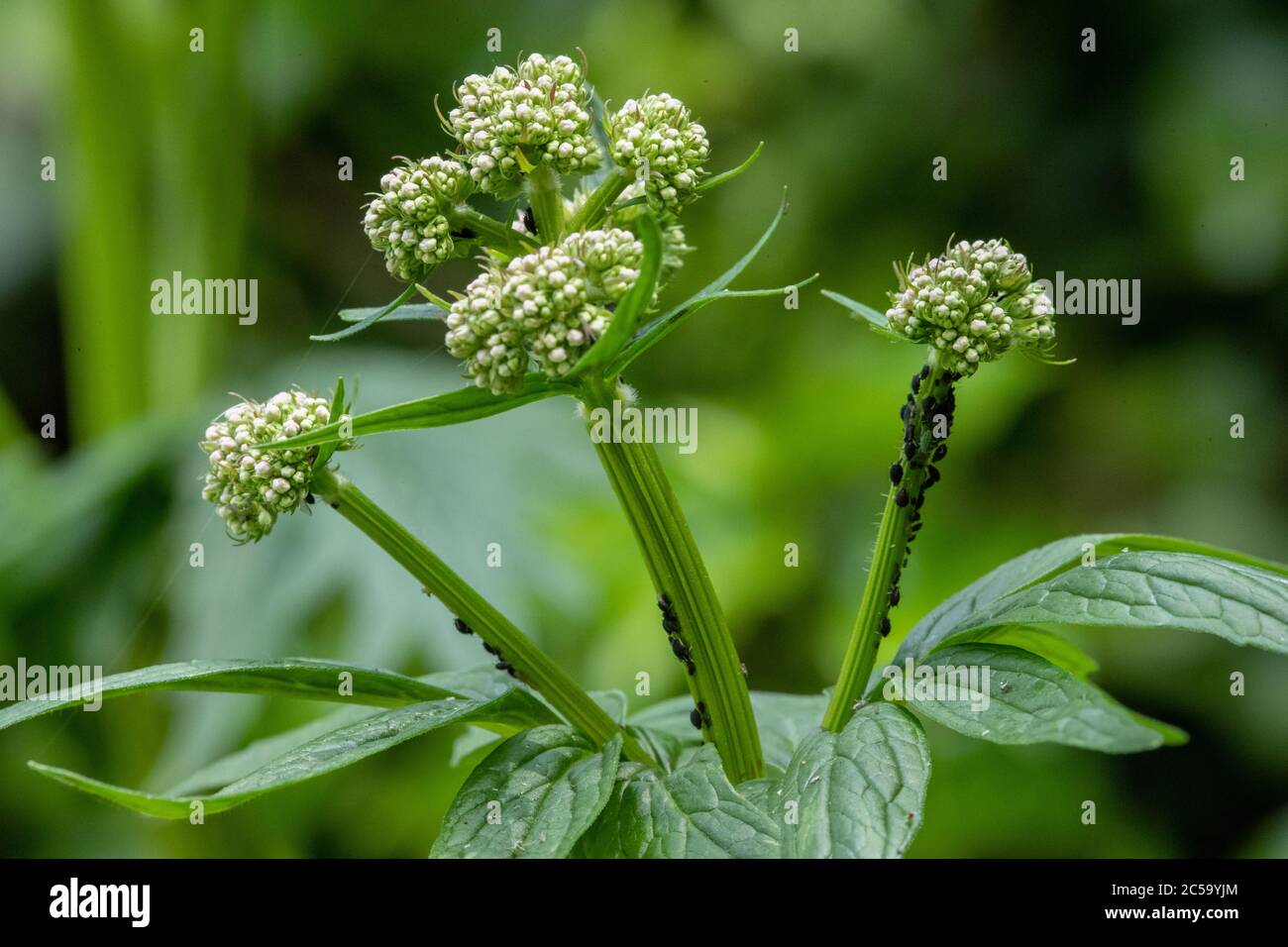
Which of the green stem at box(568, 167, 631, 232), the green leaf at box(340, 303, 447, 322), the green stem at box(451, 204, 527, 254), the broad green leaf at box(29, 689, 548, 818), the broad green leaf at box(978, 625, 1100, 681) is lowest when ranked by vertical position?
the broad green leaf at box(29, 689, 548, 818)

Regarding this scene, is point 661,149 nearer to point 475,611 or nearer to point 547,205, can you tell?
point 547,205

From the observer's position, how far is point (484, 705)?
Result: 1474 mm

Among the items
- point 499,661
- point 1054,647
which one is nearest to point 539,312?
point 499,661

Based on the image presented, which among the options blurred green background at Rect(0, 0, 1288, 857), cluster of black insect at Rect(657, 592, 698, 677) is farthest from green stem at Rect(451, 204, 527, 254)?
blurred green background at Rect(0, 0, 1288, 857)

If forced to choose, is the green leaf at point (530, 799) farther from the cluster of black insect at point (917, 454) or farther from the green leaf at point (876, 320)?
the green leaf at point (876, 320)

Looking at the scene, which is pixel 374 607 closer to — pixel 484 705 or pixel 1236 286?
pixel 484 705

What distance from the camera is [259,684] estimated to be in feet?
5.04

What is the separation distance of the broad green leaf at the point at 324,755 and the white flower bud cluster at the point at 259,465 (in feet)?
1.03

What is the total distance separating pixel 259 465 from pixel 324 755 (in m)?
0.40

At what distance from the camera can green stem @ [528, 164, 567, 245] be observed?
5.44 ft

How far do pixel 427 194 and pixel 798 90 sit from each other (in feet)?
14.0

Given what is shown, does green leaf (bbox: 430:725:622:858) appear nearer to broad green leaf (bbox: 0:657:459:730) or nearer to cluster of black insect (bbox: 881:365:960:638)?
broad green leaf (bbox: 0:657:459:730)

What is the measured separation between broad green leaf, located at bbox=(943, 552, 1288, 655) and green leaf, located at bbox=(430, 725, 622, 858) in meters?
0.50
